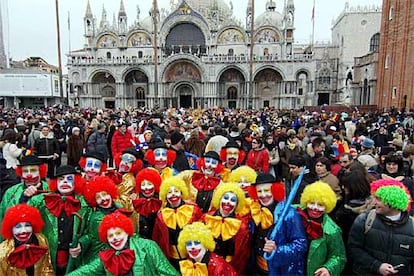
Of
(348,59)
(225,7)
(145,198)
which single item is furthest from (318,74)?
(145,198)

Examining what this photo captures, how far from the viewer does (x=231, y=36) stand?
1827 inches

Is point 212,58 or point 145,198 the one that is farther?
point 212,58

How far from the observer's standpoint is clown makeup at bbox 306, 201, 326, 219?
129 inches

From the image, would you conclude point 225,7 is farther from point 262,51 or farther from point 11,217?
point 11,217

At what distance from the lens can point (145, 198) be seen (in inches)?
165

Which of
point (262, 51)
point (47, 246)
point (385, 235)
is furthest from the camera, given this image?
point (262, 51)

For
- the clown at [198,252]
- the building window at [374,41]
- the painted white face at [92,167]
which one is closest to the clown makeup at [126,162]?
the painted white face at [92,167]

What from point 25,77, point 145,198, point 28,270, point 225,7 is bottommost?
point 28,270

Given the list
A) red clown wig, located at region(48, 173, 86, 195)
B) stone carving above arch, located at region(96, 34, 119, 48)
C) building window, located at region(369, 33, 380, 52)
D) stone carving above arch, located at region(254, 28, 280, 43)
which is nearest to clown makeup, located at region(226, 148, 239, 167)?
red clown wig, located at region(48, 173, 86, 195)

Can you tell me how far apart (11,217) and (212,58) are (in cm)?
4170

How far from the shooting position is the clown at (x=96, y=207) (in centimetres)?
368

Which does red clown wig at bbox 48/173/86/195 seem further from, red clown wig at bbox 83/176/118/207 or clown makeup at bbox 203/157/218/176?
clown makeup at bbox 203/157/218/176

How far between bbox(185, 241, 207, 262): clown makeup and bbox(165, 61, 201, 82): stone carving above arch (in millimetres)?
42878

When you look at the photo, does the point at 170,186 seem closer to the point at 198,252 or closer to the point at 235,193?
the point at 235,193
